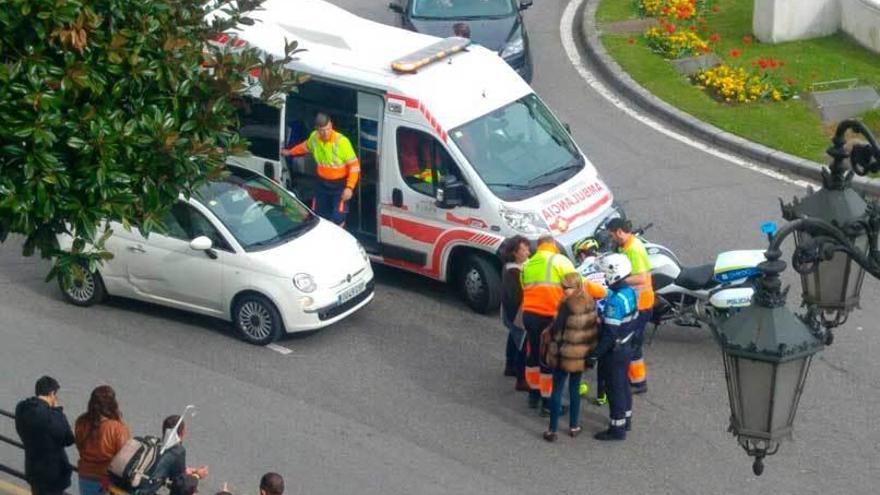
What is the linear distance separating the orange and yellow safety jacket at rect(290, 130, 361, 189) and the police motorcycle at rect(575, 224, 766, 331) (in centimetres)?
271

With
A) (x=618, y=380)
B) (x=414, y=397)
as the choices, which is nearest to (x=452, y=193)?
(x=414, y=397)

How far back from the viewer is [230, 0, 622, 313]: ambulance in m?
15.1

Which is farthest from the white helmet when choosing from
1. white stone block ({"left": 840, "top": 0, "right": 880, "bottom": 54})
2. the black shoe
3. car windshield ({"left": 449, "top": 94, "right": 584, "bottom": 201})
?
white stone block ({"left": 840, "top": 0, "right": 880, "bottom": 54})

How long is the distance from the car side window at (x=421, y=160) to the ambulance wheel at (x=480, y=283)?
2.61ft

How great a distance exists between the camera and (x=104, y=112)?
31.8 ft

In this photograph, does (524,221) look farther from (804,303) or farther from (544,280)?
(804,303)

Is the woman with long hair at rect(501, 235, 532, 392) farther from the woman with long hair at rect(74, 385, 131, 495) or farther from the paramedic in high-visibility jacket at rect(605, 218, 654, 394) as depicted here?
the woman with long hair at rect(74, 385, 131, 495)

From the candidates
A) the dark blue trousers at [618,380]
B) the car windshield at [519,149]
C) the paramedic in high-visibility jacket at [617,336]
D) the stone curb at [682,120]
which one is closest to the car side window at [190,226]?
the car windshield at [519,149]

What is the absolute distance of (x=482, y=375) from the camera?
1434 cm

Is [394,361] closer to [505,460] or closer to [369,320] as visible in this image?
[369,320]

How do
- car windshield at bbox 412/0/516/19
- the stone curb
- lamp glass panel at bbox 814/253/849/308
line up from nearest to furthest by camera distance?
lamp glass panel at bbox 814/253/849/308 → the stone curb → car windshield at bbox 412/0/516/19

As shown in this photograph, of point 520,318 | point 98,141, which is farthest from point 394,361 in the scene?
point 98,141

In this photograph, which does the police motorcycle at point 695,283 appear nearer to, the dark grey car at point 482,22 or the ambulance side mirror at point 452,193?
the ambulance side mirror at point 452,193

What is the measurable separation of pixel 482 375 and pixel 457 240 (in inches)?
61.8
